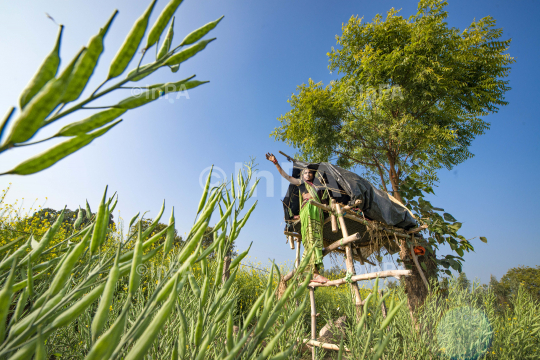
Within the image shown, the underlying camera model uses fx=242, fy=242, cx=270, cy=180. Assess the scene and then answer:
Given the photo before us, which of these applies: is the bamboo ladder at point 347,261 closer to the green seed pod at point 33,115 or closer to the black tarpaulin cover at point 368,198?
the black tarpaulin cover at point 368,198

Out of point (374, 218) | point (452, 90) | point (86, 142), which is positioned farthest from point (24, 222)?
point (452, 90)

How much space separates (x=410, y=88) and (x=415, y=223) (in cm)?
425

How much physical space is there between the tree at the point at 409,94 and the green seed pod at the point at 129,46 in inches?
254

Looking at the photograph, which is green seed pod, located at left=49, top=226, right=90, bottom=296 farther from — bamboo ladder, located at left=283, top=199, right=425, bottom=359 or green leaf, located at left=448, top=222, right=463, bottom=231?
green leaf, located at left=448, top=222, right=463, bottom=231

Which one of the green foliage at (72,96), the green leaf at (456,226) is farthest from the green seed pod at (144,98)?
the green leaf at (456,226)

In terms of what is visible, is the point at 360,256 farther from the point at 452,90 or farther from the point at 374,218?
the point at 452,90

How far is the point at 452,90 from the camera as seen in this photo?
6.71 metres

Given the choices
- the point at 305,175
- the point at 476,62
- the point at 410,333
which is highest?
the point at 476,62

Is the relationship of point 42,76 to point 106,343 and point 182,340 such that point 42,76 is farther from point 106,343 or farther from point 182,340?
point 182,340

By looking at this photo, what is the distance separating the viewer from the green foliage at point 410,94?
6.72 metres

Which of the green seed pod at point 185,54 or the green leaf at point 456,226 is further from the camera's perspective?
the green leaf at point 456,226

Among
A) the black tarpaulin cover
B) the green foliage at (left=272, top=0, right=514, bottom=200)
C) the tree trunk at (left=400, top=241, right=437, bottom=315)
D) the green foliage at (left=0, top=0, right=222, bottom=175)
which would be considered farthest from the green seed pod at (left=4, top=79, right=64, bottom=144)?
the green foliage at (left=272, top=0, right=514, bottom=200)

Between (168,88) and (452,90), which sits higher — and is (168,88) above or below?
below

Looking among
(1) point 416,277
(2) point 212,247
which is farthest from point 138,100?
(1) point 416,277
